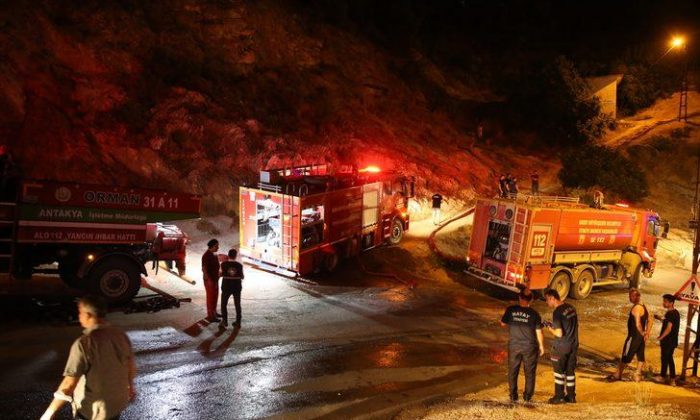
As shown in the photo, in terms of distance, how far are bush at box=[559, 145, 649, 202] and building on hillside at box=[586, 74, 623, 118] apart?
7.46 m

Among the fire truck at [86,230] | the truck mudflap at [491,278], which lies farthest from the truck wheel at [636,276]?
the fire truck at [86,230]

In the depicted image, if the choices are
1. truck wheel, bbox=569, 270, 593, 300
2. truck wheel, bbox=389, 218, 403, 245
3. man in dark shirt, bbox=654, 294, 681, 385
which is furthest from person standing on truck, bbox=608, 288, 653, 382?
truck wheel, bbox=389, 218, 403, 245

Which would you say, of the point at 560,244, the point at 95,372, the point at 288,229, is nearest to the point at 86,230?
the point at 288,229

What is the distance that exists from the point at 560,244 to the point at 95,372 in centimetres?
1392

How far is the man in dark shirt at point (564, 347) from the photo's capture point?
8.34 metres

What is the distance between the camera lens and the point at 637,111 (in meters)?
36.9

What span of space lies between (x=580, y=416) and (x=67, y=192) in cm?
984

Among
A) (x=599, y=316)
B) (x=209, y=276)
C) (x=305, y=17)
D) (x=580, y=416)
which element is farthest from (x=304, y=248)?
(x=305, y=17)

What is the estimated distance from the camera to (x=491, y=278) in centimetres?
1653

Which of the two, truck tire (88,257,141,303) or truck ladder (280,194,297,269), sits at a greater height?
truck ladder (280,194,297,269)

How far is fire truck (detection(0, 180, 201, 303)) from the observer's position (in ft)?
36.7

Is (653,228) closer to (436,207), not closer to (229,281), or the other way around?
(436,207)

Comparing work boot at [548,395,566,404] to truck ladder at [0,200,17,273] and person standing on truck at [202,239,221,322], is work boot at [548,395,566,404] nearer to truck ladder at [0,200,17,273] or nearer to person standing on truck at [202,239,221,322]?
person standing on truck at [202,239,221,322]

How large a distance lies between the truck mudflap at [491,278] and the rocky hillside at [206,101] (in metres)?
8.69
